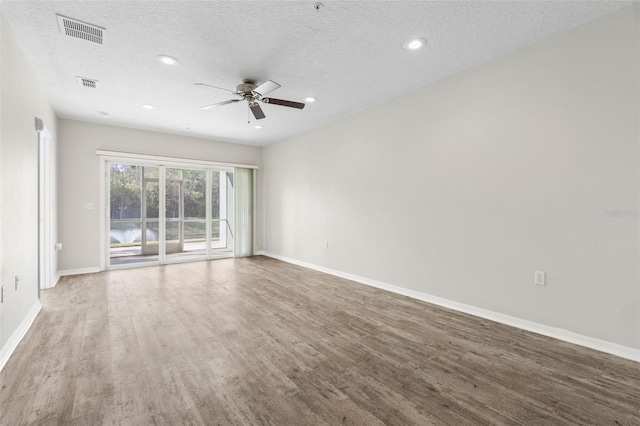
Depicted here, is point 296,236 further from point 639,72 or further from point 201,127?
point 639,72

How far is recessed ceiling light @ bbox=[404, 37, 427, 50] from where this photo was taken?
2727 millimetres

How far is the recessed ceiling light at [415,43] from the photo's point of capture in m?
2.73

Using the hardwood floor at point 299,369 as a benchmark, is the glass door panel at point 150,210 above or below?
above

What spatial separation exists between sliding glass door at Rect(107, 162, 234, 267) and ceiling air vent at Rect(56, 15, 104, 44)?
363 cm

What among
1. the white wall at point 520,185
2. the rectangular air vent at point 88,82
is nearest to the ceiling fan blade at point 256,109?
the white wall at point 520,185

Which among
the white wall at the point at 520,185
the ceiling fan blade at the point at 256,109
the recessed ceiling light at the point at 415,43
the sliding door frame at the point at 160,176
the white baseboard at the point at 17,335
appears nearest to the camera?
the white baseboard at the point at 17,335

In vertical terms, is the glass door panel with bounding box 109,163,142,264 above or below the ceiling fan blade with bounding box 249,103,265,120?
below

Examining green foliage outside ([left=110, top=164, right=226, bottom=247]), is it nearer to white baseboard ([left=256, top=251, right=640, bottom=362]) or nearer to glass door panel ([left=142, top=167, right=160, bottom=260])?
glass door panel ([left=142, top=167, right=160, bottom=260])

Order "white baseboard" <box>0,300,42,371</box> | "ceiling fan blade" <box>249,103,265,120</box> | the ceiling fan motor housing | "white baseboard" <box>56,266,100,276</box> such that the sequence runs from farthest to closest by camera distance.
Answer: "white baseboard" <box>56,266,100,276</box> → "ceiling fan blade" <box>249,103,265,120</box> → the ceiling fan motor housing → "white baseboard" <box>0,300,42,371</box>

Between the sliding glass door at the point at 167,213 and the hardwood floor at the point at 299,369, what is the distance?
2.56m

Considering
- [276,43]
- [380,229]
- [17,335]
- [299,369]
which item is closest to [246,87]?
[276,43]

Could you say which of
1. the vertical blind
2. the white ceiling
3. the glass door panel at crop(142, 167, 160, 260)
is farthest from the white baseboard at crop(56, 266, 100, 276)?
the white ceiling

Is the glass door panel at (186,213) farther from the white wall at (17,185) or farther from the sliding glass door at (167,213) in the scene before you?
the white wall at (17,185)

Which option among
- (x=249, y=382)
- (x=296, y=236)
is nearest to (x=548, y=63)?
(x=249, y=382)
